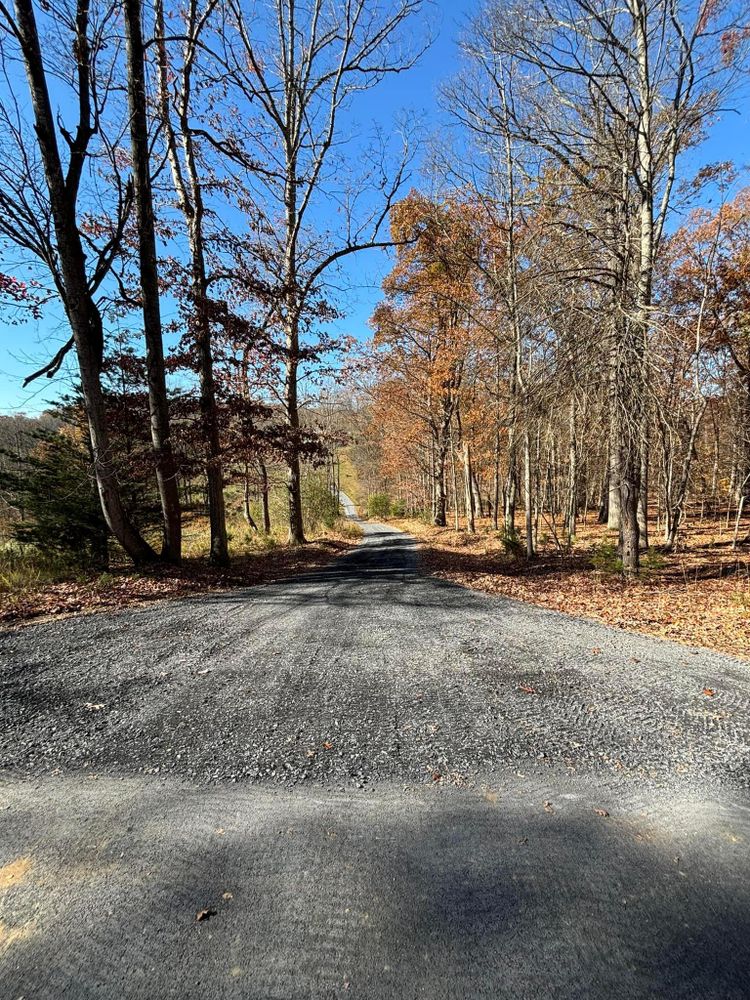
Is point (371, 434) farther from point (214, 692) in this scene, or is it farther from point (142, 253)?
point (214, 692)

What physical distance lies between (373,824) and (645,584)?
6.81 meters

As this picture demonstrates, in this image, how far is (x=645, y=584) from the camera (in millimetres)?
6949

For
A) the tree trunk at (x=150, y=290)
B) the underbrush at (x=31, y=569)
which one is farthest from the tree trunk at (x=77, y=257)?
the underbrush at (x=31, y=569)

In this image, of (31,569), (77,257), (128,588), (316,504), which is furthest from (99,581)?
(316,504)

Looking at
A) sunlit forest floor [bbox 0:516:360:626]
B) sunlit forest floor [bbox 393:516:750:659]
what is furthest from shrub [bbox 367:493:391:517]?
sunlit forest floor [bbox 0:516:360:626]

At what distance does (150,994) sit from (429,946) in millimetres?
835

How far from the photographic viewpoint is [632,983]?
1.24 metres

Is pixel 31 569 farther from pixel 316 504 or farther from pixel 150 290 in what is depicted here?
pixel 316 504

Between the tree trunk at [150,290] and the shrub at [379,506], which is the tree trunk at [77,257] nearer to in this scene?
the tree trunk at [150,290]

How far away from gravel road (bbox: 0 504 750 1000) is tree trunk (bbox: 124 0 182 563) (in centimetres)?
459

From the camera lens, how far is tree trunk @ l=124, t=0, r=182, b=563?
7172 millimetres

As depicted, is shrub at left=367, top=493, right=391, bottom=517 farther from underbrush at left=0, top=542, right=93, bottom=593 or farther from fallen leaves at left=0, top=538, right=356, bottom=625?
underbrush at left=0, top=542, right=93, bottom=593

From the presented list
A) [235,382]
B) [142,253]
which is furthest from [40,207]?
[235,382]

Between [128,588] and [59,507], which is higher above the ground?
[59,507]
